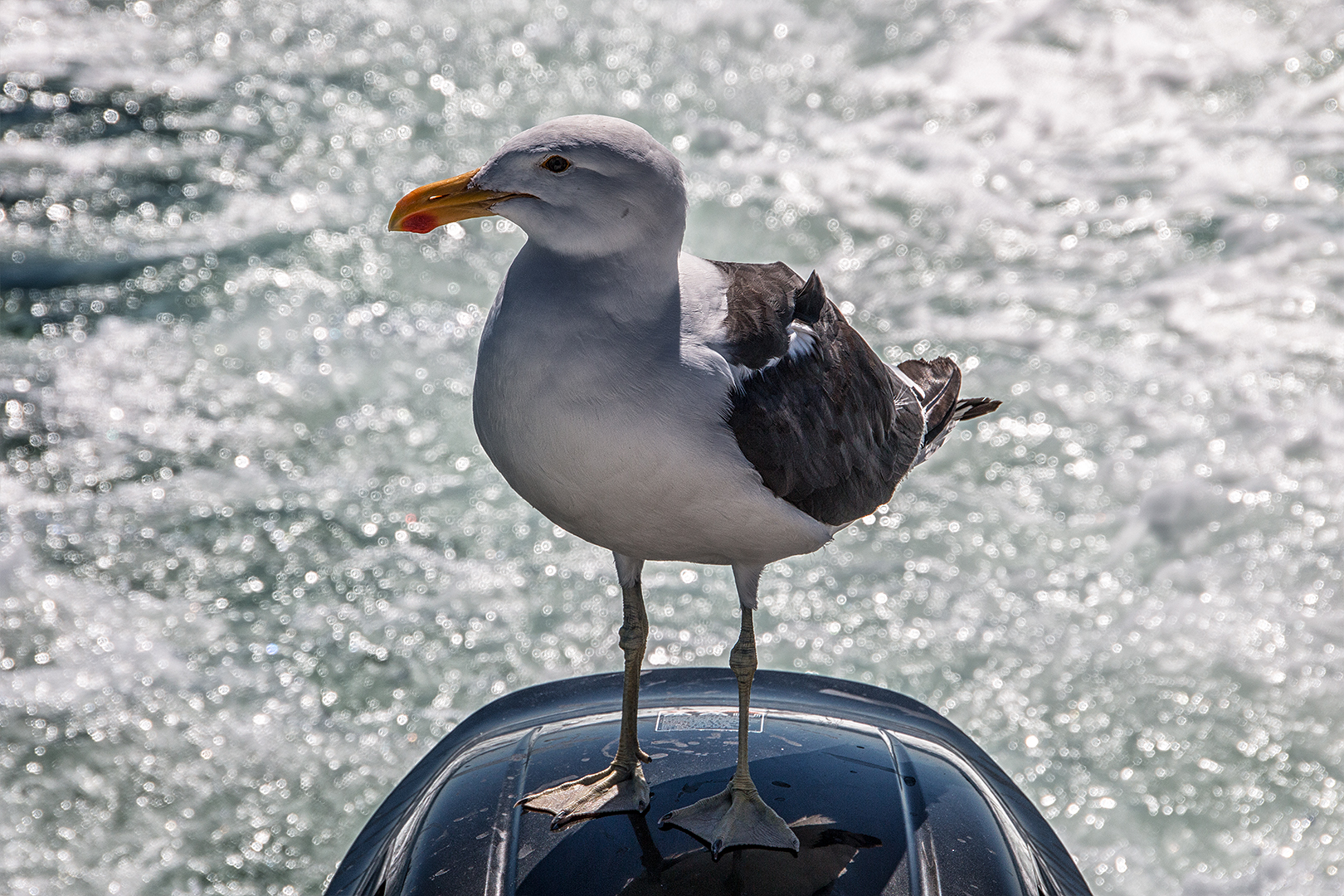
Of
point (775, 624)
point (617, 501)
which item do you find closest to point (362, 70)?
point (775, 624)

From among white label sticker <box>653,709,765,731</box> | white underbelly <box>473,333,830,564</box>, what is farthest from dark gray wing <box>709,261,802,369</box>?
white label sticker <box>653,709,765,731</box>

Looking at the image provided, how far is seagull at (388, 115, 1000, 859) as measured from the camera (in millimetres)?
2295

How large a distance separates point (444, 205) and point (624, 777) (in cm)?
117

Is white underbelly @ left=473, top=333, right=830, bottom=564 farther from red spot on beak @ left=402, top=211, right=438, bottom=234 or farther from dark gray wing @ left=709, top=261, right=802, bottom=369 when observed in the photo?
red spot on beak @ left=402, top=211, right=438, bottom=234

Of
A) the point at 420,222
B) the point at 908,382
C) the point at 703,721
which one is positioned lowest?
the point at 703,721

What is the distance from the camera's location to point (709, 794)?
2486mm

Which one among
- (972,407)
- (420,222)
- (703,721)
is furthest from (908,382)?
(420,222)

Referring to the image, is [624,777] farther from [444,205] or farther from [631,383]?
[444,205]

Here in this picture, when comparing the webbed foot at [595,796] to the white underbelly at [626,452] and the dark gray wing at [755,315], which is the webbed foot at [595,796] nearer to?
the white underbelly at [626,452]

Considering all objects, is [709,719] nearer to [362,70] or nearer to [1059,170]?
[1059,170]

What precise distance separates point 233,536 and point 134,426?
102 cm

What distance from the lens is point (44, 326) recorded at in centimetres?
675

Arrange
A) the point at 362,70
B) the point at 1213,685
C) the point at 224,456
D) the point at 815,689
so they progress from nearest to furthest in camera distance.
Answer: the point at 815,689 → the point at 1213,685 → the point at 224,456 → the point at 362,70

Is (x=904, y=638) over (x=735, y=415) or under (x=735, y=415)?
under
